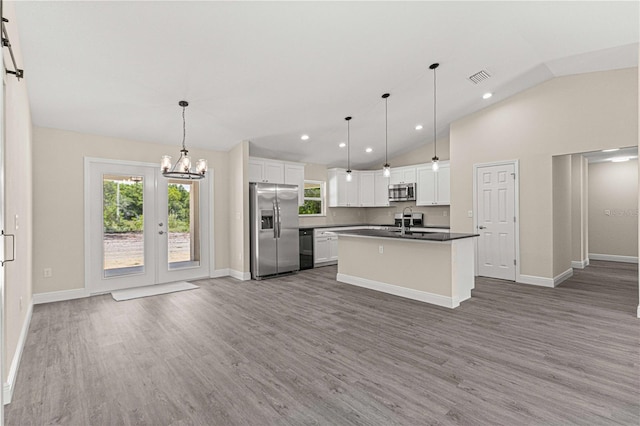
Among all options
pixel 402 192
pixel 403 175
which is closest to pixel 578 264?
pixel 402 192

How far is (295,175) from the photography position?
24.1 feet

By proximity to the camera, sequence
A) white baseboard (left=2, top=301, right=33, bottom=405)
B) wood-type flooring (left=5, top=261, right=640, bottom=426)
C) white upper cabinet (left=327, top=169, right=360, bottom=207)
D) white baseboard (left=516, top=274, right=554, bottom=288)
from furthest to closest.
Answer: white upper cabinet (left=327, top=169, right=360, bottom=207)
white baseboard (left=516, top=274, right=554, bottom=288)
white baseboard (left=2, top=301, right=33, bottom=405)
wood-type flooring (left=5, top=261, right=640, bottom=426)

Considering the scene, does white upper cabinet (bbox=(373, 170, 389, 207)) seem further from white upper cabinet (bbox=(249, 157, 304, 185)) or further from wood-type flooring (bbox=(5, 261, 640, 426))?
→ wood-type flooring (bbox=(5, 261, 640, 426))

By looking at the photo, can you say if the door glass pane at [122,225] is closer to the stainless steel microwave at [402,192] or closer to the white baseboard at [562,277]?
the stainless steel microwave at [402,192]

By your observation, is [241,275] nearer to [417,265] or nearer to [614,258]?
[417,265]

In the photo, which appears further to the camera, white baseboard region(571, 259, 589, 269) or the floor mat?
white baseboard region(571, 259, 589, 269)

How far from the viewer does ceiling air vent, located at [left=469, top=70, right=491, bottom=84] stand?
15.2ft

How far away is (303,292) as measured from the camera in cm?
512

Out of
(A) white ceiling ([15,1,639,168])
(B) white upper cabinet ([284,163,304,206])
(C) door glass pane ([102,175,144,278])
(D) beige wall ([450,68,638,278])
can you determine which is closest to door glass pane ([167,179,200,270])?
(C) door glass pane ([102,175,144,278])

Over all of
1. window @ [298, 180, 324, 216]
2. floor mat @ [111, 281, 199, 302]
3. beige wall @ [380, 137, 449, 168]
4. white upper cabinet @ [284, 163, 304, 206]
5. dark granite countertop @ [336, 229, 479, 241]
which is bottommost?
floor mat @ [111, 281, 199, 302]

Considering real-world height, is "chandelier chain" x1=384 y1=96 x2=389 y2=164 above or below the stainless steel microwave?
above

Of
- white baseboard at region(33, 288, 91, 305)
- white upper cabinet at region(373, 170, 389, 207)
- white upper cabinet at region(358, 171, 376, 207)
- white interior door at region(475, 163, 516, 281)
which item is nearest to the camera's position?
white baseboard at region(33, 288, 91, 305)

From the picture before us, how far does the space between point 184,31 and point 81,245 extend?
12.4ft

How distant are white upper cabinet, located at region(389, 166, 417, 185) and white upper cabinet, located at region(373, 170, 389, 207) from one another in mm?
224
